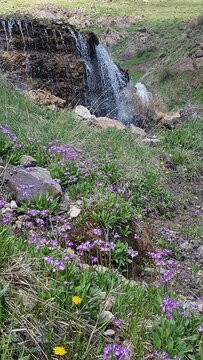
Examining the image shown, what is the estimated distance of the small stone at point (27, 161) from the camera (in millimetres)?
4185

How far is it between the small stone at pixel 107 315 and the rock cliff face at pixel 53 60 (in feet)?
26.8

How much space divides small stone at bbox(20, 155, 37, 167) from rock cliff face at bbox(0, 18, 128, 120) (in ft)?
18.4

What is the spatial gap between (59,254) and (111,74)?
→ 12.2 m

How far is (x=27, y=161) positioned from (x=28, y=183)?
2.23 ft

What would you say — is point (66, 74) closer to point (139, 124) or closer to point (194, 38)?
point (139, 124)

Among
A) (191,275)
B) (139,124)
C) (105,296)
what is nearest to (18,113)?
(191,275)

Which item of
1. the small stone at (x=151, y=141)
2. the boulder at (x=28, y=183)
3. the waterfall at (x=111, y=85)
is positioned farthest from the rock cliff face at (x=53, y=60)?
the boulder at (x=28, y=183)

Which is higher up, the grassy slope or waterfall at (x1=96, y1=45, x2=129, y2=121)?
waterfall at (x1=96, y1=45, x2=129, y2=121)

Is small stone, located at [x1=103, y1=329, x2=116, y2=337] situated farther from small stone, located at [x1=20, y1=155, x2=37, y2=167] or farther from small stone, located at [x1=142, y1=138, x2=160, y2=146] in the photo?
Answer: small stone, located at [x1=142, y1=138, x2=160, y2=146]

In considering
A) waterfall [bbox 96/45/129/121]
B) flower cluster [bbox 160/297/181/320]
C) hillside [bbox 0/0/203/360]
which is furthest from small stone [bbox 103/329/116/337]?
waterfall [bbox 96/45/129/121]

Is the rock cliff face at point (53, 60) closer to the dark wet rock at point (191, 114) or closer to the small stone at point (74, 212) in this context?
the dark wet rock at point (191, 114)

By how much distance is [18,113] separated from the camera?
585 centimetres

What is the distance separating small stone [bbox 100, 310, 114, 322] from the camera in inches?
75.7

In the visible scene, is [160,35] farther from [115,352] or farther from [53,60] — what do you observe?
[115,352]
